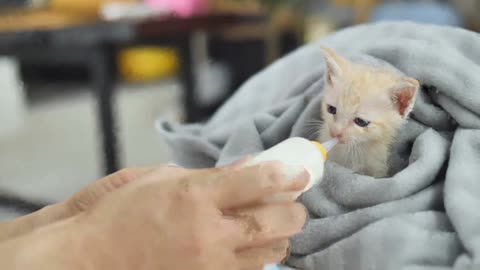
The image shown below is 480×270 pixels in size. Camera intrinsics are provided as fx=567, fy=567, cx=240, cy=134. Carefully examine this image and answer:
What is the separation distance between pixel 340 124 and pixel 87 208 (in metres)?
0.35

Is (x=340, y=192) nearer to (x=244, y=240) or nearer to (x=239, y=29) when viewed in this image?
(x=244, y=240)

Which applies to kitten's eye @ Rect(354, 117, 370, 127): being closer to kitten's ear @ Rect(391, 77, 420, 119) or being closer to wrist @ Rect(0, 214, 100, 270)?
kitten's ear @ Rect(391, 77, 420, 119)

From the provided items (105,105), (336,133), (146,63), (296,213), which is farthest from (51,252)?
(146,63)

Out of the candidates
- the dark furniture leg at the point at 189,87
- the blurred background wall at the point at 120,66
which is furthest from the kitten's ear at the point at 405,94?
the dark furniture leg at the point at 189,87

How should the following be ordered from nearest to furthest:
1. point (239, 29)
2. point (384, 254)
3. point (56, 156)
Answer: point (384, 254) → point (56, 156) → point (239, 29)

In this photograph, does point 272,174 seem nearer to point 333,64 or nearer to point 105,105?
point 333,64

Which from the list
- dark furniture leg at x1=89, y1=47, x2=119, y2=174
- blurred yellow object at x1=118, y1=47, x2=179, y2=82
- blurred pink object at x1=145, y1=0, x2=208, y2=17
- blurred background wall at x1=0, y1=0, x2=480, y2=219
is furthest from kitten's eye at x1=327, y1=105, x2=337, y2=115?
blurred yellow object at x1=118, y1=47, x2=179, y2=82

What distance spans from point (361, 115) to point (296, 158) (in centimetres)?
24

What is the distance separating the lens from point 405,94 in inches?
25.6

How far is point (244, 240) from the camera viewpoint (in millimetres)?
440

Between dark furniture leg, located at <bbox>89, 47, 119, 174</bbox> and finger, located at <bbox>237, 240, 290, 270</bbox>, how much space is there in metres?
1.06

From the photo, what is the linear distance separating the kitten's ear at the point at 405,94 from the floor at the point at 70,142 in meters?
1.12

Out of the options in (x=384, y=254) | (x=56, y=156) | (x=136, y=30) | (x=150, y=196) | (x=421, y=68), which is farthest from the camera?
(x=56, y=156)

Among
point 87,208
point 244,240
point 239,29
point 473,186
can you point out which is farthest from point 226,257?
point 239,29
